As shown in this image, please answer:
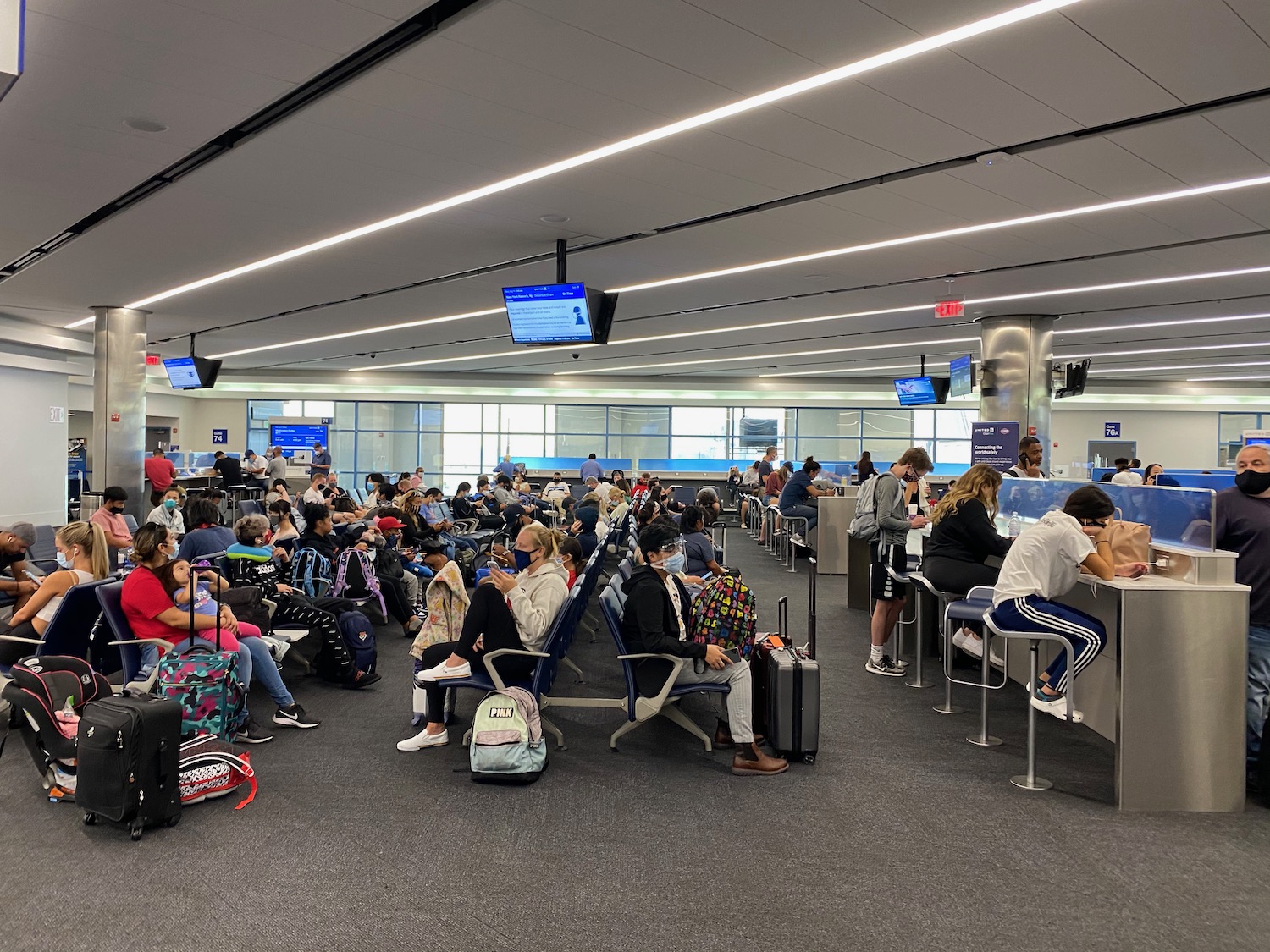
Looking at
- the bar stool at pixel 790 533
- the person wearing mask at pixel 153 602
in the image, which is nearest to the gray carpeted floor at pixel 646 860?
the person wearing mask at pixel 153 602

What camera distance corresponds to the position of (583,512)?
938 cm

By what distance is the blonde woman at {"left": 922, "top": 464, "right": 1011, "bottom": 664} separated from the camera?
520 cm

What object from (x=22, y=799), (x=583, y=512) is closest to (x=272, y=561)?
(x=22, y=799)

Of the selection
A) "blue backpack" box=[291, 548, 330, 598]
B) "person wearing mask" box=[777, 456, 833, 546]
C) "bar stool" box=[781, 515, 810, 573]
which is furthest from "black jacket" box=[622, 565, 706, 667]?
"person wearing mask" box=[777, 456, 833, 546]

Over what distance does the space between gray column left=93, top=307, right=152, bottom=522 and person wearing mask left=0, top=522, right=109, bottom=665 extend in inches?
326

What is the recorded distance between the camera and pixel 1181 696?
380 centimetres

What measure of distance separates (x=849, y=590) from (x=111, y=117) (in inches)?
303

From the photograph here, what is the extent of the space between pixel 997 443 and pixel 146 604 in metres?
10.8

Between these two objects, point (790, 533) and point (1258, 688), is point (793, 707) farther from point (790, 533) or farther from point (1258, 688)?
point (790, 533)

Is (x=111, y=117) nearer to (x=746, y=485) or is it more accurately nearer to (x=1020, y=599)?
(x=1020, y=599)

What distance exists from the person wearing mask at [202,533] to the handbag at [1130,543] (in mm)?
6121

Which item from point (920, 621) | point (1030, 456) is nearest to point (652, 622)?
point (920, 621)

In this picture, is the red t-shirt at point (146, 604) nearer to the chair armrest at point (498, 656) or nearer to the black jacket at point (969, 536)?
the chair armrest at point (498, 656)

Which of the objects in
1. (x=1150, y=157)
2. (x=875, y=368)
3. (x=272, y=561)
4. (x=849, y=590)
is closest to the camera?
(x=1150, y=157)
